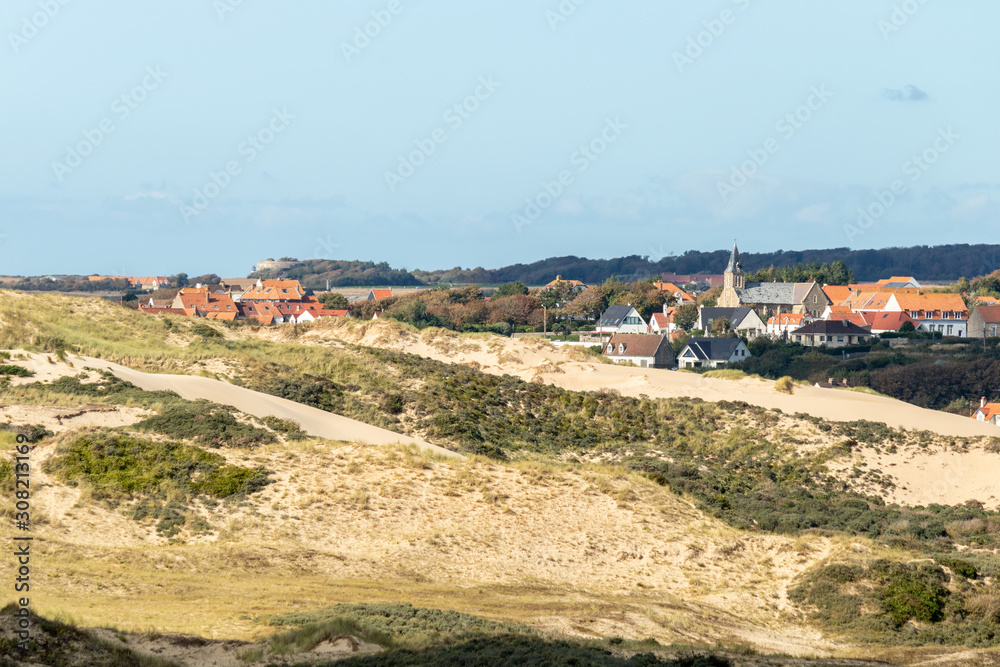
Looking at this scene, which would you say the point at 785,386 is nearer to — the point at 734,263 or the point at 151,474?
the point at 151,474

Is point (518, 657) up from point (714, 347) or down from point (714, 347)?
down

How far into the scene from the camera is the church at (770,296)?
116 m

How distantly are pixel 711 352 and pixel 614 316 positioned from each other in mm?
19461

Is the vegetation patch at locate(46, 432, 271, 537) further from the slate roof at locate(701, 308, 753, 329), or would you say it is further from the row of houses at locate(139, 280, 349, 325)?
the slate roof at locate(701, 308, 753, 329)

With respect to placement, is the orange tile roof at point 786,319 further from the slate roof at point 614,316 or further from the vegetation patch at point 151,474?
the vegetation patch at point 151,474

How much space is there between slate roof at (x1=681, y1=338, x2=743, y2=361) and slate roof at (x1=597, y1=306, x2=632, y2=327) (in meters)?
16.1

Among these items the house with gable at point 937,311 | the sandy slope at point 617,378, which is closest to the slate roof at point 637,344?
the sandy slope at point 617,378

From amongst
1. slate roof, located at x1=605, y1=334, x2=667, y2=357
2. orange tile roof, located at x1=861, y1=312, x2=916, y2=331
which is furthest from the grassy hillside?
orange tile roof, located at x1=861, y1=312, x2=916, y2=331

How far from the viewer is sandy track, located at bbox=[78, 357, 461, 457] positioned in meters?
27.7

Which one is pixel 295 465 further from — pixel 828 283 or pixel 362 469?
pixel 828 283

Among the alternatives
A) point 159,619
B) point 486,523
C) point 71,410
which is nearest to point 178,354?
point 71,410

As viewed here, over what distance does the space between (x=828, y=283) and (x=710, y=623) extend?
403ft

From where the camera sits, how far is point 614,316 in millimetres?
99062

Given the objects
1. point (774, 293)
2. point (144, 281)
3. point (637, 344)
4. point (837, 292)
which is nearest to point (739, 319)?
point (774, 293)
